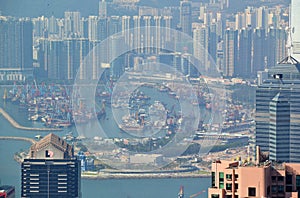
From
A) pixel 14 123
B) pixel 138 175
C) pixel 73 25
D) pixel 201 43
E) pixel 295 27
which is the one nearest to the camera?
pixel 295 27

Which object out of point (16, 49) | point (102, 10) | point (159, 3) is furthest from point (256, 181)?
point (16, 49)

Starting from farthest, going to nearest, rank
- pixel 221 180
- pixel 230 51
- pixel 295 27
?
1. pixel 230 51
2. pixel 295 27
3. pixel 221 180

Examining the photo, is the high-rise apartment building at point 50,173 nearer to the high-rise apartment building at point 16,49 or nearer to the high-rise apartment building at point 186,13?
the high-rise apartment building at point 186,13

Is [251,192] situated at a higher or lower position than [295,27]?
lower

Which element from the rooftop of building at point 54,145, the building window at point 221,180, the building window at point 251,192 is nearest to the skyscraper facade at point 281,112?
the rooftop of building at point 54,145

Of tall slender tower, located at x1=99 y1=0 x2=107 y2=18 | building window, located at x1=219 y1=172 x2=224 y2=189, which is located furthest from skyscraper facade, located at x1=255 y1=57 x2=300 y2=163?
building window, located at x1=219 y1=172 x2=224 y2=189

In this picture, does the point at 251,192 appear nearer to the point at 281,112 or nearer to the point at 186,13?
the point at 281,112

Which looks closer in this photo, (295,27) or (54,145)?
(54,145)

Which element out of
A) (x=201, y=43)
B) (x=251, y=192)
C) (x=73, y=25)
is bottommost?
(x=251, y=192)

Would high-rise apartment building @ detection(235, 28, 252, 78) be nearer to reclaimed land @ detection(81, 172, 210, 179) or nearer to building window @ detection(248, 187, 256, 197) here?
reclaimed land @ detection(81, 172, 210, 179)

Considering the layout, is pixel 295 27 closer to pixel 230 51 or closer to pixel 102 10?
pixel 230 51
